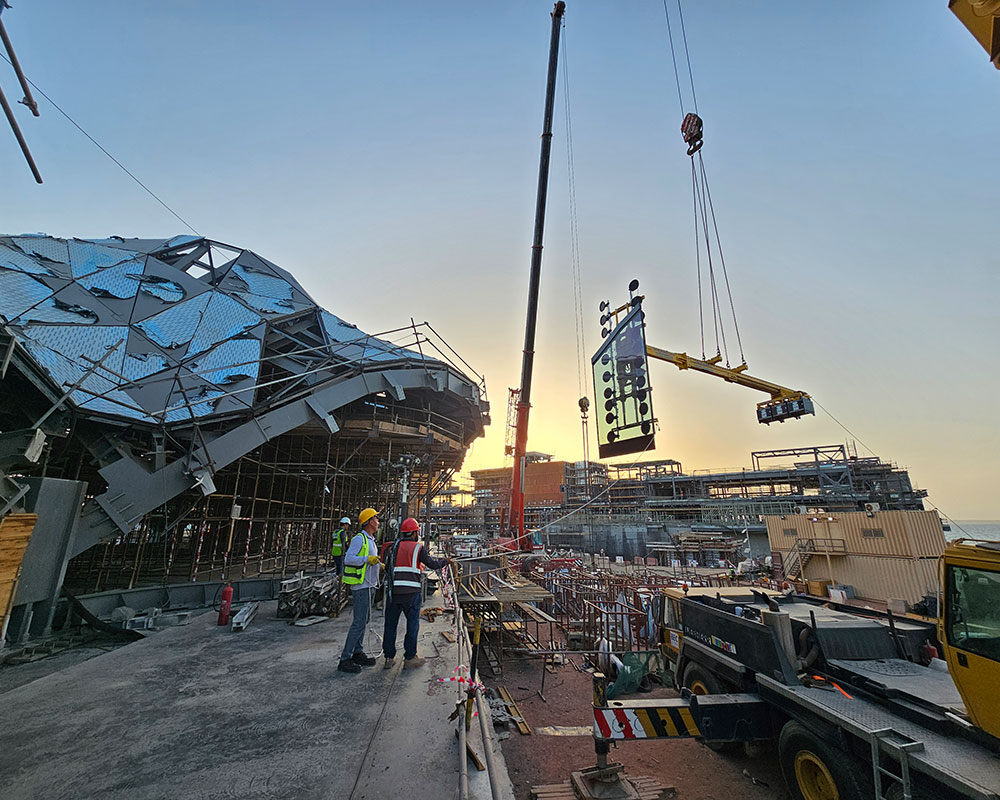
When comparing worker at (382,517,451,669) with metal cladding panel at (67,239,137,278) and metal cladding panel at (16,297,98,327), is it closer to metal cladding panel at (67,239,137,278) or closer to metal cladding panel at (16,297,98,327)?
metal cladding panel at (16,297,98,327)

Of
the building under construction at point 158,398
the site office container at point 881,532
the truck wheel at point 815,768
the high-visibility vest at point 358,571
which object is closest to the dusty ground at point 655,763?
the truck wheel at point 815,768

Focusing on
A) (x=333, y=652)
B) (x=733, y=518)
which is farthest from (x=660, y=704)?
(x=733, y=518)

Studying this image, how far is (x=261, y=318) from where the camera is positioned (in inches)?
511

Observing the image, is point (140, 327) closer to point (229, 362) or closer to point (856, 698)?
point (229, 362)

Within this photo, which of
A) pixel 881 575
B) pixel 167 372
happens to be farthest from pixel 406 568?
pixel 881 575

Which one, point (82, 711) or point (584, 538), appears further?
point (584, 538)

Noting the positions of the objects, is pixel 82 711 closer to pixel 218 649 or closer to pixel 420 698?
pixel 218 649

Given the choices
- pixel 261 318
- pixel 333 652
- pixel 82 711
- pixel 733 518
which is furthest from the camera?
pixel 733 518

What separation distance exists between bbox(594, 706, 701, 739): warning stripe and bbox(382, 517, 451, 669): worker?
2.45 m

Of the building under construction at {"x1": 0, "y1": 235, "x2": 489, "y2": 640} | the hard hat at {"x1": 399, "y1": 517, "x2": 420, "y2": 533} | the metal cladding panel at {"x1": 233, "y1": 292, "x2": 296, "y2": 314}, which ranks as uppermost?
the metal cladding panel at {"x1": 233, "y1": 292, "x2": 296, "y2": 314}

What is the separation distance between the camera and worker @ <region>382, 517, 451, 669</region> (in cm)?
543

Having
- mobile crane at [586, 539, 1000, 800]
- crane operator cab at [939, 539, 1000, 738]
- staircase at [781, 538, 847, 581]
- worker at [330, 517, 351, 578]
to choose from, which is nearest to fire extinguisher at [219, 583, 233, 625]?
worker at [330, 517, 351, 578]

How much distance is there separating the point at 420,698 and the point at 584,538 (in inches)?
1829

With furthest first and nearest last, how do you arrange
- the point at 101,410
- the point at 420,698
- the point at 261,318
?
the point at 261,318 → the point at 101,410 → the point at 420,698
